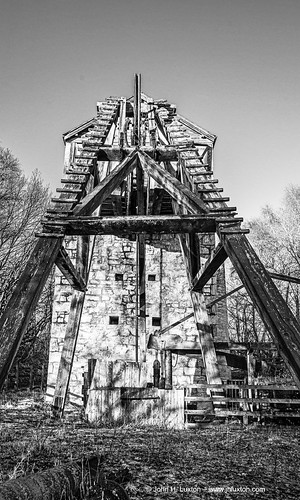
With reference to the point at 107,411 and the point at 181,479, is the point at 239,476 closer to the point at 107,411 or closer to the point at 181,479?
the point at 181,479

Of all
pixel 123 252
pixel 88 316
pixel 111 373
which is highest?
pixel 123 252

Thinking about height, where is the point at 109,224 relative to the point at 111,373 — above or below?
above

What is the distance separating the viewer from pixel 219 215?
5.23 meters

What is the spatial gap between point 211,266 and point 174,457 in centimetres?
294

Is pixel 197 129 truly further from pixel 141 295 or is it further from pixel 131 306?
pixel 131 306

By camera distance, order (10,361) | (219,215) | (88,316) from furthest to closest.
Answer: (88,316), (219,215), (10,361)

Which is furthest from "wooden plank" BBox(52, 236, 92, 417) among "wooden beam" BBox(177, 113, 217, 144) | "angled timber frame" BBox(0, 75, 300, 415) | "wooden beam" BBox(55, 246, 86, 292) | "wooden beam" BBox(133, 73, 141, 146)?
"wooden beam" BBox(177, 113, 217, 144)

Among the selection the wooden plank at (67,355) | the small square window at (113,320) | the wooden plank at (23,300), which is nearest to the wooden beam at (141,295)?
the small square window at (113,320)

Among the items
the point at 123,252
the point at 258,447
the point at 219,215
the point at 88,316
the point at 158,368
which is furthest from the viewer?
the point at 123,252

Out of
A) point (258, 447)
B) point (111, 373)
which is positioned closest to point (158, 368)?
point (111, 373)

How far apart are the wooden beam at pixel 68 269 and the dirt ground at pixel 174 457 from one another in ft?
7.58

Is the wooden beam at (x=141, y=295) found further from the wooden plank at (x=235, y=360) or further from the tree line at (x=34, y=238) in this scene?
the tree line at (x=34, y=238)

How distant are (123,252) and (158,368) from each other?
192 inches

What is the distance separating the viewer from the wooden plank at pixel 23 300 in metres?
3.92
